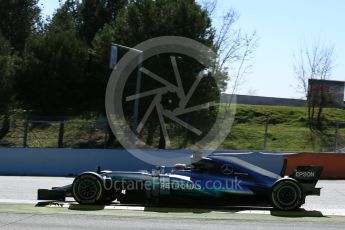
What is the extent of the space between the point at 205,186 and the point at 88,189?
2591mm

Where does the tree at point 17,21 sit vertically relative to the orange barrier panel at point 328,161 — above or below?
above

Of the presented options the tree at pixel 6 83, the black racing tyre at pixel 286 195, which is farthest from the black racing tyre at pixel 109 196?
the tree at pixel 6 83

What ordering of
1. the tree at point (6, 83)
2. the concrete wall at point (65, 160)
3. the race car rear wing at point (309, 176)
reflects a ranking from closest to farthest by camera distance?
1. the race car rear wing at point (309, 176)
2. the concrete wall at point (65, 160)
3. the tree at point (6, 83)

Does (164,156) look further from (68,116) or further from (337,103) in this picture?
(337,103)

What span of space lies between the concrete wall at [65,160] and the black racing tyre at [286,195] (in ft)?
38.6

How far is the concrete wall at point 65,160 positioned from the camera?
79.5 ft

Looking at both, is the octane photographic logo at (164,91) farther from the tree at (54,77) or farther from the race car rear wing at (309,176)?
the race car rear wing at (309,176)

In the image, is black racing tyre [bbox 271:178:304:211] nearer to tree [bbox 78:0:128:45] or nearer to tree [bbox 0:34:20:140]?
tree [bbox 0:34:20:140]

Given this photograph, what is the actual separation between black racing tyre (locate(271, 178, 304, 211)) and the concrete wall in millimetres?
11755

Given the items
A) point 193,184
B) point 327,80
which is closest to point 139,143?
point 193,184

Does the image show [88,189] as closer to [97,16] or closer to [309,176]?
[309,176]

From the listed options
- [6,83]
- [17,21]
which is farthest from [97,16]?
[6,83]

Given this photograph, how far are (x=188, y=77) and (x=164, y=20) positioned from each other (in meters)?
4.07

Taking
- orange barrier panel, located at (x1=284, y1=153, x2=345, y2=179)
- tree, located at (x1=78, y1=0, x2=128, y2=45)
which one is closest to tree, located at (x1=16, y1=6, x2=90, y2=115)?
tree, located at (x1=78, y1=0, x2=128, y2=45)
